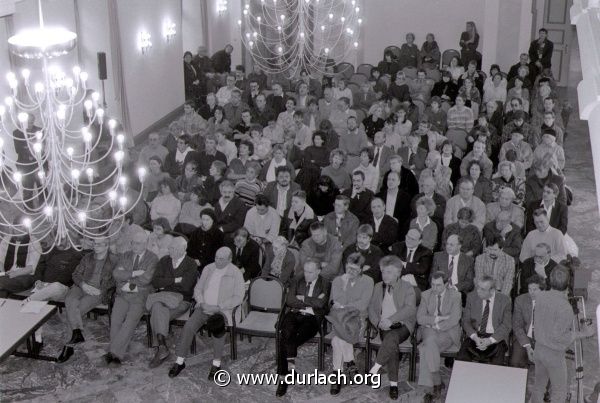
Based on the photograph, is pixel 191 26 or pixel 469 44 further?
pixel 191 26

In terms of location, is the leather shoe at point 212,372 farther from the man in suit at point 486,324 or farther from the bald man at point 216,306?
the man in suit at point 486,324

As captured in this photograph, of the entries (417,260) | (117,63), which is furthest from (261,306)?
(117,63)

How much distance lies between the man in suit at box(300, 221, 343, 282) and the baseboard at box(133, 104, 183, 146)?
23.9 ft

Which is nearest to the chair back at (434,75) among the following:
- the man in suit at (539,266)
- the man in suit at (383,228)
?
the man in suit at (383,228)

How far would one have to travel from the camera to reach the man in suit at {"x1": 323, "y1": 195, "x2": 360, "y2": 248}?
912 cm

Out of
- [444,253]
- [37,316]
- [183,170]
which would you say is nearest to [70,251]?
[37,316]

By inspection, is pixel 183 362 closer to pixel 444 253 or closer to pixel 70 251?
pixel 70 251

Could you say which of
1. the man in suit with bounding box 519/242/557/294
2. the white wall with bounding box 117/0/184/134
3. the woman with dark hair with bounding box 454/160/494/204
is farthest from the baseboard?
the man in suit with bounding box 519/242/557/294

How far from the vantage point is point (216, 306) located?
7996mm

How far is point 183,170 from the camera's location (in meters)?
11.1

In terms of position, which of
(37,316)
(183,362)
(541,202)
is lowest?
(183,362)

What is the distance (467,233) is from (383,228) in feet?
3.08

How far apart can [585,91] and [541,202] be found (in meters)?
6.26

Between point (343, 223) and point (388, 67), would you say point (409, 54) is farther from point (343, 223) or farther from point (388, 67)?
point (343, 223)
